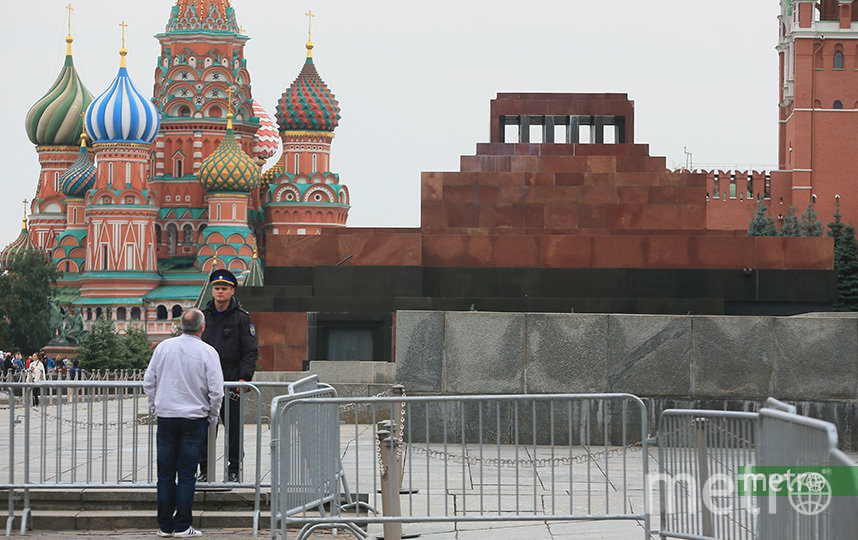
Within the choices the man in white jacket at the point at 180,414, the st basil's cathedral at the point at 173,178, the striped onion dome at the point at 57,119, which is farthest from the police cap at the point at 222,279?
the striped onion dome at the point at 57,119

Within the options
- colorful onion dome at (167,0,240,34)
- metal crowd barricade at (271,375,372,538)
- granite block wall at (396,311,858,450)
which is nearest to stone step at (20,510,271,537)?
metal crowd barricade at (271,375,372,538)

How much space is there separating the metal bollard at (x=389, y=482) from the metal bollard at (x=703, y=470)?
145cm

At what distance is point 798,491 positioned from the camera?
16.5 ft

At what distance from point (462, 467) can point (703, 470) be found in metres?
1.75

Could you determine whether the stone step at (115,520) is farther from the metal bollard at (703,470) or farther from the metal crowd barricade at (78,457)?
the metal bollard at (703,470)

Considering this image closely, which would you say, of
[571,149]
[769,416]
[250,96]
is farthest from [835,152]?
[769,416]

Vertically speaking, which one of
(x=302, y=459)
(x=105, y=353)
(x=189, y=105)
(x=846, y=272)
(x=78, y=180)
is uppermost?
(x=189, y=105)

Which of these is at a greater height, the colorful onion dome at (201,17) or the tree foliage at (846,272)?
the colorful onion dome at (201,17)

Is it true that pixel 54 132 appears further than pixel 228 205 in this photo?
Yes

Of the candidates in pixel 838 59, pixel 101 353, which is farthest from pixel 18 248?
pixel 838 59

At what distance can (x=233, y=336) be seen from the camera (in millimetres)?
9328

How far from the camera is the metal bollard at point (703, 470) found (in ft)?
22.3

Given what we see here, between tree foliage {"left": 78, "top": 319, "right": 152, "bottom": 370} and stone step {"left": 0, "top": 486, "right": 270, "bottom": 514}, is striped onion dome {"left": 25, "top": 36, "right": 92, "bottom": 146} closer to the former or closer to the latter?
tree foliage {"left": 78, "top": 319, "right": 152, "bottom": 370}

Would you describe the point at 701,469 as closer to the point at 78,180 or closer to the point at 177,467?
the point at 177,467
